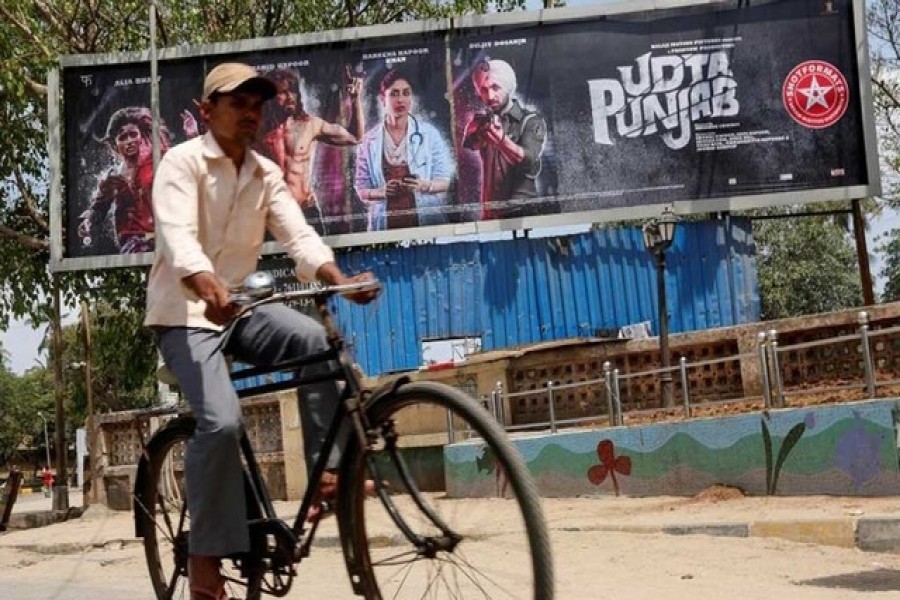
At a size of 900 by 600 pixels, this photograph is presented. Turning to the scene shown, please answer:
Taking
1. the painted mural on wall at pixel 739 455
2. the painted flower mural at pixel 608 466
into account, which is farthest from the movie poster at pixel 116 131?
the painted flower mural at pixel 608 466

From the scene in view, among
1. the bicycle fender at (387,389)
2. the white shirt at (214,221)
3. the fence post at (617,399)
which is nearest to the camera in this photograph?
the bicycle fender at (387,389)

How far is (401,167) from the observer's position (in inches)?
742

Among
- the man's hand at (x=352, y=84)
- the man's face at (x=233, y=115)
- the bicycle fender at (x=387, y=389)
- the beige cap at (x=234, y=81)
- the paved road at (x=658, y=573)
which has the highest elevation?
the man's hand at (x=352, y=84)

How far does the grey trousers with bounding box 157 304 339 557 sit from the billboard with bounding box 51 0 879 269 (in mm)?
14896

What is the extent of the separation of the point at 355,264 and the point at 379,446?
16421 millimetres

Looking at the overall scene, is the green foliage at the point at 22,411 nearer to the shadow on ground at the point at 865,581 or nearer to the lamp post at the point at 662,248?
the lamp post at the point at 662,248

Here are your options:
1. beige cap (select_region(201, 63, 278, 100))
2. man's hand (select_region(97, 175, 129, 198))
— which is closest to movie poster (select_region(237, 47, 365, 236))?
man's hand (select_region(97, 175, 129, 198))

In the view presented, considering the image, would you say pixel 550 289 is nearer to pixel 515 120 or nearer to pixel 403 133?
pixel 515 120

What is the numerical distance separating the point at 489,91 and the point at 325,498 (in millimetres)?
15891

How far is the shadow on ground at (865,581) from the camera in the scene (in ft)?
18.0

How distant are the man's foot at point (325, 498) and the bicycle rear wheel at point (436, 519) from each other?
0.21 feet

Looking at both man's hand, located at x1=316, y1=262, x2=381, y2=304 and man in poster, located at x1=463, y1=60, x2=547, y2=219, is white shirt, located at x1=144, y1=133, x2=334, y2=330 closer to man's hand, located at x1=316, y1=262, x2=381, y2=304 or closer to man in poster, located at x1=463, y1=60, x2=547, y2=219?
man's hand, located at x1=316, y1=262, x2=381, y2=304

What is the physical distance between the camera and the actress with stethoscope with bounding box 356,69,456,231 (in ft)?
61.4

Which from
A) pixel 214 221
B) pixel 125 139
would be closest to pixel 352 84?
pixel 125 139
